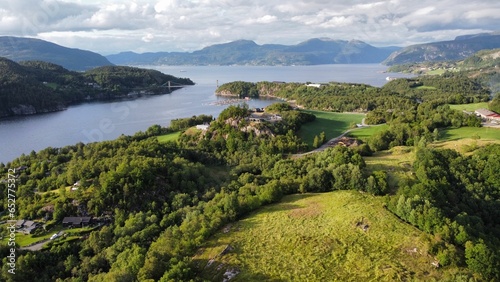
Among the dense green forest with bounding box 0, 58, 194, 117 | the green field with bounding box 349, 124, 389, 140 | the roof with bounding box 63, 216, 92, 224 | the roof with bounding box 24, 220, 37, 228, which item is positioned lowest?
the roof with bounding box 63, 216, 92, 224

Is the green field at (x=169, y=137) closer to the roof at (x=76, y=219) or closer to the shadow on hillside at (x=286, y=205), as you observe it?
the roof at (x=76, y=219)

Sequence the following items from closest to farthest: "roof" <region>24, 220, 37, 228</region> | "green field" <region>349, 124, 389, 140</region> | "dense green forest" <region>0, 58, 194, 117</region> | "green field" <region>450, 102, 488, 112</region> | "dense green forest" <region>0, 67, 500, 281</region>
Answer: "dense green forest" <region>0, 67, 500, 281</region> → "roof" <region>24, 220, 37, 228</region> → "green field" <region>349, 124, 389, 140</region> → "green field" <region>450, 102, 488, 112</region> → "dense green forest" <region>0, 58, 194, 117</region>

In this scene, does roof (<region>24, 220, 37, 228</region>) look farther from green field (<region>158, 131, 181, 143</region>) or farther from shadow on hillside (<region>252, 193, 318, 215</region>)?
green field (<region>158, 131, 181, 143</region>)

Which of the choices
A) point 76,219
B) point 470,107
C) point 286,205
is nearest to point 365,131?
point 470,107

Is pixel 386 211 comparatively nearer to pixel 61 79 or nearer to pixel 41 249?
pixel 41 249

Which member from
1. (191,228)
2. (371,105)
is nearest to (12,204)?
(191,228)

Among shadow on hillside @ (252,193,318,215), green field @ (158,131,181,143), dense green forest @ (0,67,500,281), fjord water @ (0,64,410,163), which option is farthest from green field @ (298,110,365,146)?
fjord water @ (0,64,410,163)
